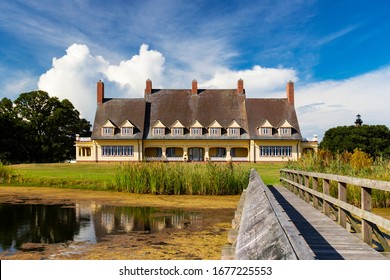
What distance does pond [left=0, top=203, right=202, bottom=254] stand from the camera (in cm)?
1000

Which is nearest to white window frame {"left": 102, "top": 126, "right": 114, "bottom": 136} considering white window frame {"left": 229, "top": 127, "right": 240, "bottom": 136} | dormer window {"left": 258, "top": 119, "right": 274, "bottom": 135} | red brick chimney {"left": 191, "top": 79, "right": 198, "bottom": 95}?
red brick chimney {"left": 191, "top": 79, "right": 198, "bottom": 95}

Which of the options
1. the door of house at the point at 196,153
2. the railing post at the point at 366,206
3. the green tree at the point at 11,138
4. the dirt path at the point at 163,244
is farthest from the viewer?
the door of house at the point at 196,153

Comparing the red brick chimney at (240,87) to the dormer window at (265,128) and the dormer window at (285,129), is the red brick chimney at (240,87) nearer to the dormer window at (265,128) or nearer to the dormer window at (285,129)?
the dormer window at (265,128)

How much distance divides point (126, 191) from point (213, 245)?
37.7ft

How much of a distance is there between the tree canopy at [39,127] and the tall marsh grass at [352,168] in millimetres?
42839

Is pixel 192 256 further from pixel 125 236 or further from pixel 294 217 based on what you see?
pixel 125 236

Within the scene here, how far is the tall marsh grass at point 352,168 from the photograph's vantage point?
1409cm

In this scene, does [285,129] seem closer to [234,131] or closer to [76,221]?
[234,131]

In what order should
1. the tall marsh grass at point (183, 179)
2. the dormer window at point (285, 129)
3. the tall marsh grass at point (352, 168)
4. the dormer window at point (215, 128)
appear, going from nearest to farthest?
the tall marsh grass at point (352, 168), the tall marsh grass at point (183, 179), the dormer window at point (285, 129), the dormer window at point (215, 128)

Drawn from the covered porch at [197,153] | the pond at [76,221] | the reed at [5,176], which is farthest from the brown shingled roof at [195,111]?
the pond at [76,221]

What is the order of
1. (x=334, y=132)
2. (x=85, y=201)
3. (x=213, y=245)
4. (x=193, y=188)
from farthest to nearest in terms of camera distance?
(x=334, y=132) → (x=193, y=188) → (x=85, y=201) → (x=213, y=245)

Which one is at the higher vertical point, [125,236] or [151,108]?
[151,108]
